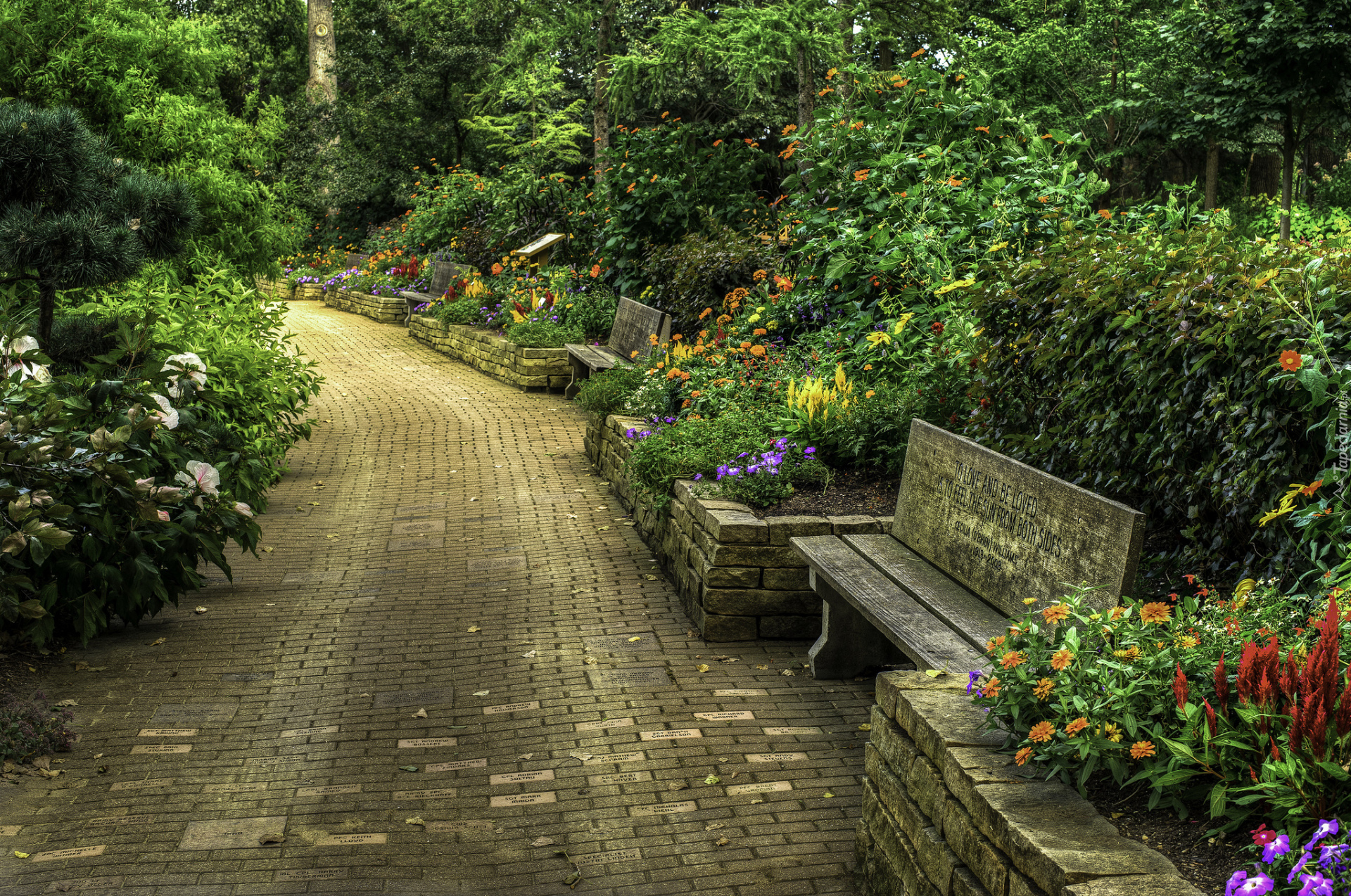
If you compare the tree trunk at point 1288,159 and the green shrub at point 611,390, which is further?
the tree trunk at point 1288,159

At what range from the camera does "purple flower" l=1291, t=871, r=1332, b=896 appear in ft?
5.37

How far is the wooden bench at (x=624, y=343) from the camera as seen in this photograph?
29.3 feet

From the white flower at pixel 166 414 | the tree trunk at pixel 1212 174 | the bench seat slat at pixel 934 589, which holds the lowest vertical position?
the bench seat slat at pixel 934 589

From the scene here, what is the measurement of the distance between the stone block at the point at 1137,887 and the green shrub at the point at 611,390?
6.05 metres

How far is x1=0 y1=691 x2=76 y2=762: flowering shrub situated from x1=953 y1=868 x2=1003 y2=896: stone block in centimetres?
304

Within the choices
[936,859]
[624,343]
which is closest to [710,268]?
[624,343]

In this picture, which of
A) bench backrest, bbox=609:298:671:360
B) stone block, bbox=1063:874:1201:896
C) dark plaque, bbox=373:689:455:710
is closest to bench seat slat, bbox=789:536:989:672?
stone block, bbox=1063:874:1201:896

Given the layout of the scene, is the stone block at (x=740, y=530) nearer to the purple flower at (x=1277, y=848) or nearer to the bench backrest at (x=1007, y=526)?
the bench backrest at (x=1007, y=526)

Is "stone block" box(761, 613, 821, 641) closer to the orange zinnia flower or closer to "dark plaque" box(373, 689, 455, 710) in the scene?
"dark plaque" box(373, 689, 455, 710)

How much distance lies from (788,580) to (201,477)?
267 centimetres

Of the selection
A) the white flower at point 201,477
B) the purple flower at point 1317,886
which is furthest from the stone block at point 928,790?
the white flower at point 201,477

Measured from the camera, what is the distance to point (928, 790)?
2.65 m

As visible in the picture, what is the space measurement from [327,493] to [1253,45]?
52.9 feet

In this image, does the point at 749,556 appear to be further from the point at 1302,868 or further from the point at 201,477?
the point at 1302,868
